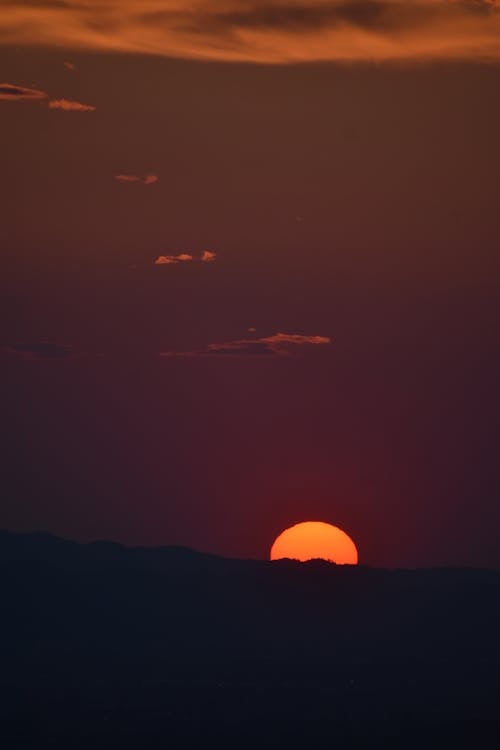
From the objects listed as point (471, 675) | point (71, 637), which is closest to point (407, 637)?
point (471, 675)

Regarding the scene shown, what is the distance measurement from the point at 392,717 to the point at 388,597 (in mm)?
45650

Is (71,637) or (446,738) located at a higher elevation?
(446,738)

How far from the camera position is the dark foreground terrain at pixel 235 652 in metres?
111

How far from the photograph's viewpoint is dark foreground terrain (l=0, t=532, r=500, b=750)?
364ft

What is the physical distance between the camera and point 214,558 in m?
169

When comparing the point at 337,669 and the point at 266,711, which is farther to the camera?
the point at 337,669

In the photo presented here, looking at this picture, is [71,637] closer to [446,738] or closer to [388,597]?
[388,597]

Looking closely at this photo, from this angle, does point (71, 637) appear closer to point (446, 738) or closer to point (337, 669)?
point (337, 669)

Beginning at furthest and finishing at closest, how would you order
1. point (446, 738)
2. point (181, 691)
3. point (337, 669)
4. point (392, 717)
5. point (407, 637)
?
point (407, 637), point (337, 669), point (181, 691), point (392, 717), point (446, 738)

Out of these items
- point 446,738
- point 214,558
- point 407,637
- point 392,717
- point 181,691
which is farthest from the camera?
point 214,558

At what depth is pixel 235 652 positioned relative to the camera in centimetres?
14888

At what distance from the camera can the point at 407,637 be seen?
153500mm

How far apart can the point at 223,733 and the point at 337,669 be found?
30256 mm

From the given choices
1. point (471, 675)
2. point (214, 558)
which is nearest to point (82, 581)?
point (214, 558)
